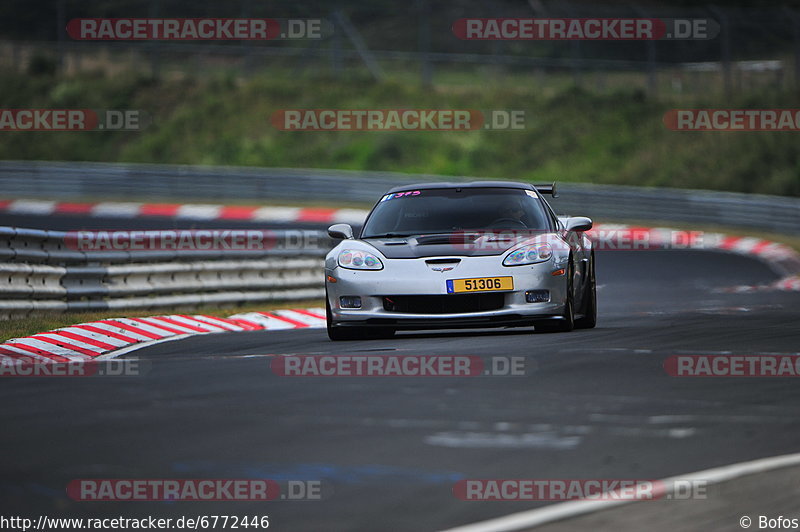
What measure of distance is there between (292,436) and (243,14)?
30507 millimetres

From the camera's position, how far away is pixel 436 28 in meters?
44.5

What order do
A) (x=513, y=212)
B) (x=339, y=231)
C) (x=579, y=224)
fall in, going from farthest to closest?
(x=513, y=212) < (x=579, y=224) < (x=339, y=231)

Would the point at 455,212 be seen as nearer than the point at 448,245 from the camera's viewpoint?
No

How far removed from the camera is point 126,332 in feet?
37.6

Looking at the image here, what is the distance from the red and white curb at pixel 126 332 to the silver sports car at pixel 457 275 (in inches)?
63.0

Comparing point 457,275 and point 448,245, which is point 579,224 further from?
point 457,275

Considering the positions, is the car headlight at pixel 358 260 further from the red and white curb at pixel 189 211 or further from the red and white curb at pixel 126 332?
the red and white curb at pixel 189 211

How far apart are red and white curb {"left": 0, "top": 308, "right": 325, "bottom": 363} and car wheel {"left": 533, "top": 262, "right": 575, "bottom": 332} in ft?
9.68

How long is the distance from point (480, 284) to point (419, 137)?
32515mm

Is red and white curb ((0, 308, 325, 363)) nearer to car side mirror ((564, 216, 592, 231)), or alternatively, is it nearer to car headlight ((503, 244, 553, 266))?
car headlight ((503, 244, 553, 266))

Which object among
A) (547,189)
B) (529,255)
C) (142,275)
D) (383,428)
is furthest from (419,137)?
(383,428)

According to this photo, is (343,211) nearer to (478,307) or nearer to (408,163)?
(408,163)

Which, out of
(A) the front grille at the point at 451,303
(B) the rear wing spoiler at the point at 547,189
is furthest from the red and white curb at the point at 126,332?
(B) the rear wing spoiler at the point at 547,189

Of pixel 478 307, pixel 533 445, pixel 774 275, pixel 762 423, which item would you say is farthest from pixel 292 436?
pixel 774 275
